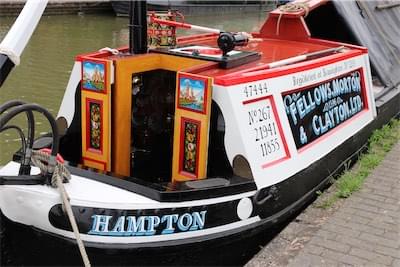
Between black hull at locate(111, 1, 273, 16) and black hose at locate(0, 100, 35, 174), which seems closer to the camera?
black hose at locate(0, 100, 35, 174)

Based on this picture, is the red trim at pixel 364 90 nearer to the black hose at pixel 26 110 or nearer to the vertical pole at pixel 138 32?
the vertical pole at pixel 138 32

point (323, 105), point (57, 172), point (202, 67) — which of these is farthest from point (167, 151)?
point (323, 105)

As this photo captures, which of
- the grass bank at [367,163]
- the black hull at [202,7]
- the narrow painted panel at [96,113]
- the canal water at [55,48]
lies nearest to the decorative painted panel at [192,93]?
the narrow painted panel at [96,113]

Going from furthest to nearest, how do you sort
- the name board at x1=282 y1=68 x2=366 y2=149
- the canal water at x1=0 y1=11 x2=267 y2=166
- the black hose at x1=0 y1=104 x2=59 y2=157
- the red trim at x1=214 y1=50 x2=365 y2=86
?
1. the canal water at x1=0 y1=11 x2=267 y2=166
2. the name board at x1=282 y1=68 x2=366 y2=149
3. the red trim at x1=214 y1=50 x2=365 y2=86
4. the black hose at x1=0 y1=104 x2=59 y2=157

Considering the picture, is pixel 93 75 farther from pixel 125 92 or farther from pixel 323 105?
pixel 323 105

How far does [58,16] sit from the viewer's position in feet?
64.0

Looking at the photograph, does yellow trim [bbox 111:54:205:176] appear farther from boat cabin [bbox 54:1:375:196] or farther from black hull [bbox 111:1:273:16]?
black hull [bbox 111:1:273:16]

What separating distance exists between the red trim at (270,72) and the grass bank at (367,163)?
3.31 ft

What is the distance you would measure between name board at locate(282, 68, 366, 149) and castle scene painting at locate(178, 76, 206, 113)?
32.1 inches

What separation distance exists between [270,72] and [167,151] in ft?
3.42

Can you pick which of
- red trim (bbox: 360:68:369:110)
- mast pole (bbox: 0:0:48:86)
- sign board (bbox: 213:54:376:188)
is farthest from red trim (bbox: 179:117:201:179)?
red trim (bbox: 360:68:369:110)

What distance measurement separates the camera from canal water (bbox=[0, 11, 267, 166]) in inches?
325

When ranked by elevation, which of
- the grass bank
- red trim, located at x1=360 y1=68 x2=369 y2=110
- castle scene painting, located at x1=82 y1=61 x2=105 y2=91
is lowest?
the grass bank

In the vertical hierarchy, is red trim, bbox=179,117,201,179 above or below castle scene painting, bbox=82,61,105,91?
below
